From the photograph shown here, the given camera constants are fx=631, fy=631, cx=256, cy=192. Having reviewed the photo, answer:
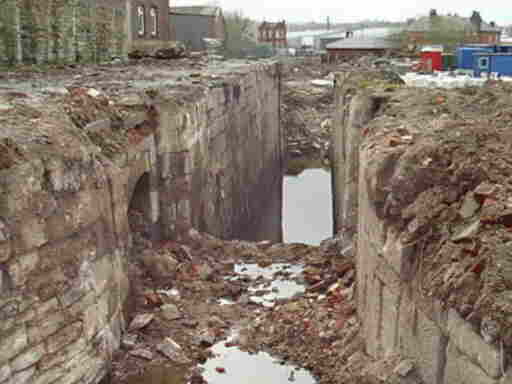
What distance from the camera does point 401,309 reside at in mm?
4961

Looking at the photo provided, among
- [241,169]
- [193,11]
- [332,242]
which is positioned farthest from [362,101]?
[193,11]

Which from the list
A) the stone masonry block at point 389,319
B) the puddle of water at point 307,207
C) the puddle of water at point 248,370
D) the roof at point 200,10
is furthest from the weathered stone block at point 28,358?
the roof at point 200,10

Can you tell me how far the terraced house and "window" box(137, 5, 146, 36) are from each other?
381 inches

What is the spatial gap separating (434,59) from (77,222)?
9.93m

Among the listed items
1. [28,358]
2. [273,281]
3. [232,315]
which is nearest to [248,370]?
[232,315]

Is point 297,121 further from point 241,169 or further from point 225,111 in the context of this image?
point 225,111

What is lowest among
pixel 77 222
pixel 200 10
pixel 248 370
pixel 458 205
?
pixel 248 370

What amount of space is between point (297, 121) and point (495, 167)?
24908 millimetres

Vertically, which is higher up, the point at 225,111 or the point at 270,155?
the point at 225,111

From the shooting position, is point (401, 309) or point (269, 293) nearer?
point (401, 309)

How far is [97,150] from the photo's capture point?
264 inches

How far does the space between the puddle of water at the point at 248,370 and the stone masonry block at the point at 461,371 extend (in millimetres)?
2229

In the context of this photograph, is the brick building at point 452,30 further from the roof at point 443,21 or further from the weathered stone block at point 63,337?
the weathered stone block at point 63,337

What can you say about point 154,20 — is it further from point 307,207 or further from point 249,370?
point 249,370
